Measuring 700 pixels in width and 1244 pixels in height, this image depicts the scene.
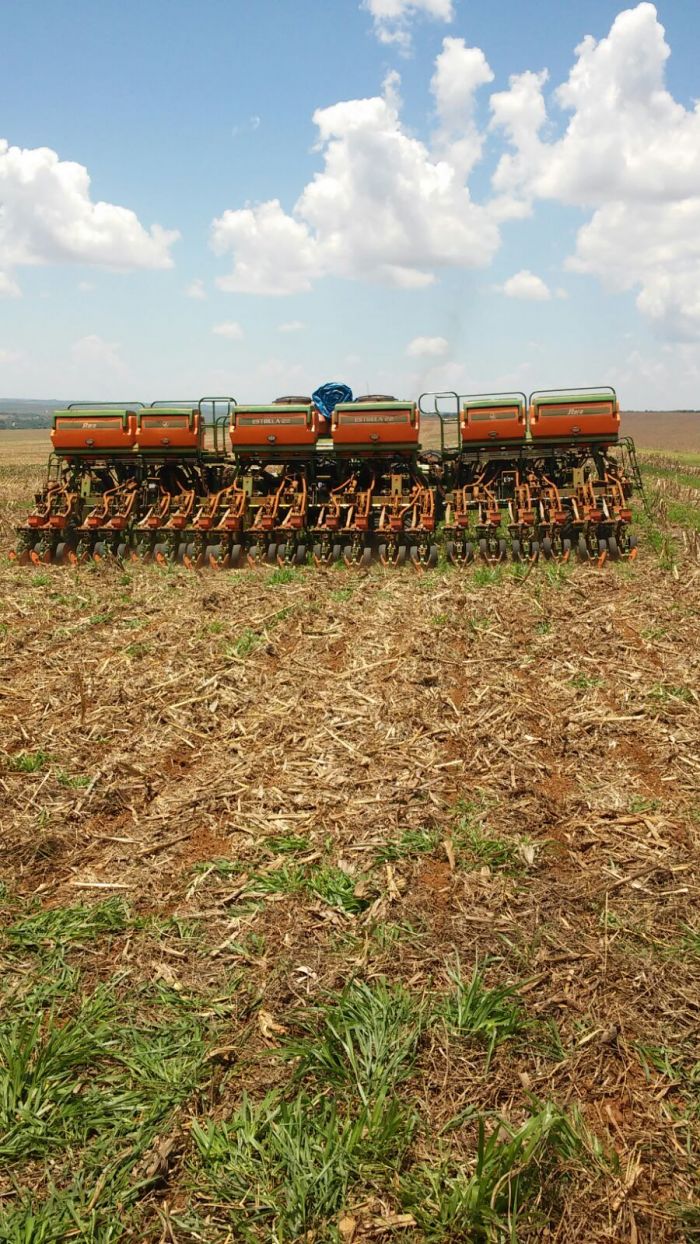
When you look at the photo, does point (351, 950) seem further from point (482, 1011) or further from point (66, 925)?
point (66, 925)

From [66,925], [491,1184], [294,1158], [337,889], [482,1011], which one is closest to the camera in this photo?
[491,1184]

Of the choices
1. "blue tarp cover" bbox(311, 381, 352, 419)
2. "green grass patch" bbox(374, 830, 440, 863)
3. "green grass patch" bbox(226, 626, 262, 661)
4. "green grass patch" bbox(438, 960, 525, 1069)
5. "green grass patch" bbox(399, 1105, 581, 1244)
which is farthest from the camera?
"blue tarp cover" bbox(311, 381, 352, 419)

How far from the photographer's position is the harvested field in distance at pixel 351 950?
269cm

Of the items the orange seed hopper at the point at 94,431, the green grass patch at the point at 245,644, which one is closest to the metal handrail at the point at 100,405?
the orange seed hopper at the point at 94,431

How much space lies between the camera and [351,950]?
3.83 meters

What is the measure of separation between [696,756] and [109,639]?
6.31m

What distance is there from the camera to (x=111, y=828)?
5.06 meters

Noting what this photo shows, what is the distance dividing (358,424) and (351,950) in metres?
12.0

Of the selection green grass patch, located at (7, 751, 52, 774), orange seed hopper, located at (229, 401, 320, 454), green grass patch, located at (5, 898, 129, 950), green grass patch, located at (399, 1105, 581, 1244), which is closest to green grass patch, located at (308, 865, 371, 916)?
green grass patch, located at (5, 898, 129, 950)

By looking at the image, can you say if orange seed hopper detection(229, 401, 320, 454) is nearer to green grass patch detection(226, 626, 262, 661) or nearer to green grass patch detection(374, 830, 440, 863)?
green grass patch detection(226, 626, 262, 661)

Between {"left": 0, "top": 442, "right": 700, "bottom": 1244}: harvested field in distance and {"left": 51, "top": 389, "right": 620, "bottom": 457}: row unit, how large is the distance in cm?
757

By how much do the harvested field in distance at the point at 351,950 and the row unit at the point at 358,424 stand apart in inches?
298

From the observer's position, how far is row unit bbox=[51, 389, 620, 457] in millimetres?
14430

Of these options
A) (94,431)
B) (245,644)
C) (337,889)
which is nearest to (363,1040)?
(337,889)
